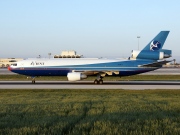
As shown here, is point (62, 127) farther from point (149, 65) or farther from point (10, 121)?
point (149, 65)

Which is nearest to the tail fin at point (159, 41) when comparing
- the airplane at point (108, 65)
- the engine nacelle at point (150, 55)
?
the airplane at point (108, 65)

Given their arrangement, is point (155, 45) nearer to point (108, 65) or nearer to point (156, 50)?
point (156, 50)

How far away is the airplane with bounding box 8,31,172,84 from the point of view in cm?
4109

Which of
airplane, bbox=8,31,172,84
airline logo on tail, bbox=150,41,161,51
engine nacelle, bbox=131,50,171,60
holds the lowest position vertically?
airplane, bbox=8,31,172,84

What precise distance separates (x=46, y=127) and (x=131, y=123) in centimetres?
283

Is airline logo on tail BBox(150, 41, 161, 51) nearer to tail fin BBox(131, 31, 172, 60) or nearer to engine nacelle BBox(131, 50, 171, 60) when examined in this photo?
tail fin BBox(131, 31, 172, 60)

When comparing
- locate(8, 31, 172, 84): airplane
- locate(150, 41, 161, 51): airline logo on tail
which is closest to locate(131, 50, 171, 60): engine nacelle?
locate(8, 31, 172, 84): airplane

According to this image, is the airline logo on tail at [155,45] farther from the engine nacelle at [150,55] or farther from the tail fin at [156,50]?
the engine nacelle at [150,55]

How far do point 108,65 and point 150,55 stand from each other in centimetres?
557

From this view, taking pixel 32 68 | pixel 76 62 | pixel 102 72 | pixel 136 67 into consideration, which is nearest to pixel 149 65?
pixel 136 67

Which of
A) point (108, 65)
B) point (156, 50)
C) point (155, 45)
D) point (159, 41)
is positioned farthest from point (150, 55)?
point (108, 65)

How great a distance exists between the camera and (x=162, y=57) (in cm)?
4091

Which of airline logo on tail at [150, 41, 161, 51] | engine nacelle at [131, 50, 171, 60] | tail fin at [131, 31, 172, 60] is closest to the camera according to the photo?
engine nacelle at [131, 50, 171, 60]

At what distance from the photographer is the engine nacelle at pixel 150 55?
40750 mm
